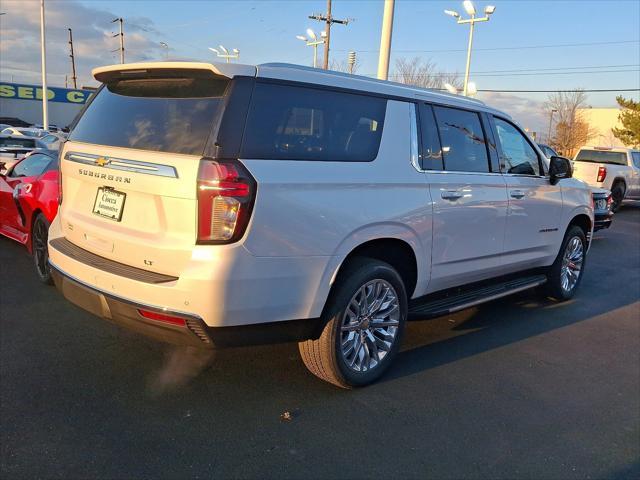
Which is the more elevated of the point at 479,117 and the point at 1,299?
the point at 479,117

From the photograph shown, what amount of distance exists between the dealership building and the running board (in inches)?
2193

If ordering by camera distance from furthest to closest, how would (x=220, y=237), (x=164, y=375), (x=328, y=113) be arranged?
(x=164, y=375)
(x=328, y=113)
(x=220, y=237)

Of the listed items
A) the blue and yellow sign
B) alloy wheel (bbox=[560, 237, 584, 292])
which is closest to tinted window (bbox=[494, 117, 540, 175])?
alloy wheel (bbox=[560, 237, 584, 292])

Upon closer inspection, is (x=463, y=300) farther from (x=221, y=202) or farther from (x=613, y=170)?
(x=613, y=170)

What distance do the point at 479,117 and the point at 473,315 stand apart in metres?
1.98

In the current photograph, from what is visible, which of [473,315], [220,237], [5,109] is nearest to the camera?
[220,237]

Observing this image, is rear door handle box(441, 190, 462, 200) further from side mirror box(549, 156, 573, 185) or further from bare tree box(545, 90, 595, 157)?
bare tree box(545, 90, 595, 157)

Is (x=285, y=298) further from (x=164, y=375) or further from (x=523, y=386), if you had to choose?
(x=523, y=386)

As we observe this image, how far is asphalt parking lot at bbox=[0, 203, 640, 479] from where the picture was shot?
2.93 meters

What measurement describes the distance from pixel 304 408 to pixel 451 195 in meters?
1.91

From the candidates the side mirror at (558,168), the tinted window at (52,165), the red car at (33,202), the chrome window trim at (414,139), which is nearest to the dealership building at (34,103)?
the red car at (33,202)

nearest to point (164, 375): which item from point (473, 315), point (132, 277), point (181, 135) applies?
point (132, 277)

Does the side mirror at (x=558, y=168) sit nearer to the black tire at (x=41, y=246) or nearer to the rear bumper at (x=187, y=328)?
the rear bumper at (x=187, y=328)

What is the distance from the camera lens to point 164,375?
3816 millimetres
